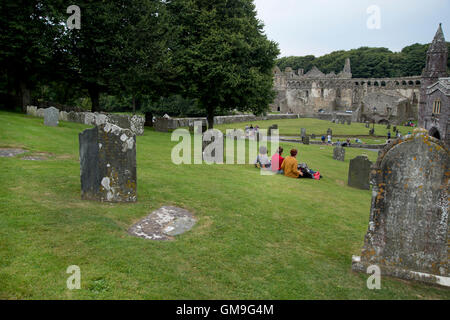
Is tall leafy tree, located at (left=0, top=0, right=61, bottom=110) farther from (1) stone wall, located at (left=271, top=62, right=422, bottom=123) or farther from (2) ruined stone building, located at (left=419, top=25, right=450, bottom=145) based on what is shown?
(1) stone wall, located at (left=271, top=62, right=422, bottom=123)

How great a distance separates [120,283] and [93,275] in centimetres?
46

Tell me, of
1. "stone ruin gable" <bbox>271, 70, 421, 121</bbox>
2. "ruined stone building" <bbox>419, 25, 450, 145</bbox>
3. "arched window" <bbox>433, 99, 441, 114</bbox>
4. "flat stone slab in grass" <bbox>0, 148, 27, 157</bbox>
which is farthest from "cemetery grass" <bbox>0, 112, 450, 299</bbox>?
"stone ruin gable" <bbox>271, 70, 421, 121</bbox>

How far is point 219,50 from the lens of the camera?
958 inches

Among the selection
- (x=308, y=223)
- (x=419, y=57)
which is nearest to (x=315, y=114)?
(x=419, y=57)

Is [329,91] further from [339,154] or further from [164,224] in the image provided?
[164,224]

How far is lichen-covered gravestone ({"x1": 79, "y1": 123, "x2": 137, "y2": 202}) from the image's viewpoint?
8164 millimetres

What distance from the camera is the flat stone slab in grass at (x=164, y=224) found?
22.5 feet

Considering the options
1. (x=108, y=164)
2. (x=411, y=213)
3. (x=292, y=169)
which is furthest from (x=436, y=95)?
(x=108, y=164)

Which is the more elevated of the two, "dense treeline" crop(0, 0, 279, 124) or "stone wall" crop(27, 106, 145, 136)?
"dense treeline" crop(0, 0, 279, 124)

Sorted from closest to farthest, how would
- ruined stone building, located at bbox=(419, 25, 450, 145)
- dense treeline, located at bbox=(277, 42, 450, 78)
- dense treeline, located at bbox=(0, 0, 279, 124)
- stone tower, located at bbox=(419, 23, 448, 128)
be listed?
dense treeline, located at bbox=(0, 0, 279, 124) → ruined stone building, located at bbox=(419, 25, 450, 145) → stone tower, located at bbox=(419, 23, 448, 128) → dense treeline, located at bbox=(277, 42, 450, 78)

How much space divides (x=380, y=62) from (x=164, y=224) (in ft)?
379

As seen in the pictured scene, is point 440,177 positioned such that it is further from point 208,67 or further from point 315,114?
point 315,114

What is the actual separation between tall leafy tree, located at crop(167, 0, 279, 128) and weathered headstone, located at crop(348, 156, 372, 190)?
12.2 metres

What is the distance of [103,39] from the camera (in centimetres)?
2338
